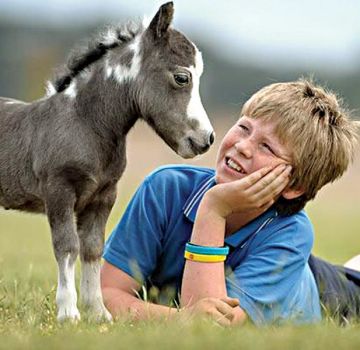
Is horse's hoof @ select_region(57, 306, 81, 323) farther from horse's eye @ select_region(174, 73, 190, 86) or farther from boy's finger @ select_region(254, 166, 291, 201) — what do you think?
horse's eye @ select_region(174, 73, 190, 86)

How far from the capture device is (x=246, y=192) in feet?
17.2

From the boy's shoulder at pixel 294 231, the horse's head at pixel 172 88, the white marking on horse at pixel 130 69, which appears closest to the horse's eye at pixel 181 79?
the horse's head at pixel 172 88

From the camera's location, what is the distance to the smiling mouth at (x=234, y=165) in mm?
5527

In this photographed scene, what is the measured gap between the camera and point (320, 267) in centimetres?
675

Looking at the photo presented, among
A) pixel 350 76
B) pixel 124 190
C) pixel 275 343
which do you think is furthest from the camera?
pixel 350 76

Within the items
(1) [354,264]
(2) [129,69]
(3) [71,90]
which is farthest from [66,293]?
(1) [354,264]

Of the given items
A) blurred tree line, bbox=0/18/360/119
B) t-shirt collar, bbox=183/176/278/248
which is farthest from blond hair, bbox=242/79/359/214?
blurred tree line, bbox=0/18/360/119

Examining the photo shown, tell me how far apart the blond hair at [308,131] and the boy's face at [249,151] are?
50 millimetres

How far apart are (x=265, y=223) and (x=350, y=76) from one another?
162 feet

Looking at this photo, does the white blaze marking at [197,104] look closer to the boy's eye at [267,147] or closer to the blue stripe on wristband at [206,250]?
the boy's eye at [267,147]

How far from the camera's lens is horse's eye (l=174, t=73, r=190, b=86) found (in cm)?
542

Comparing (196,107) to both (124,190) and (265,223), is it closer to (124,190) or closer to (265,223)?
(265,223)

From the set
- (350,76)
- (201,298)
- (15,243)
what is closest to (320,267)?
(201,298)

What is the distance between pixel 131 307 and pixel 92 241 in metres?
0.50
